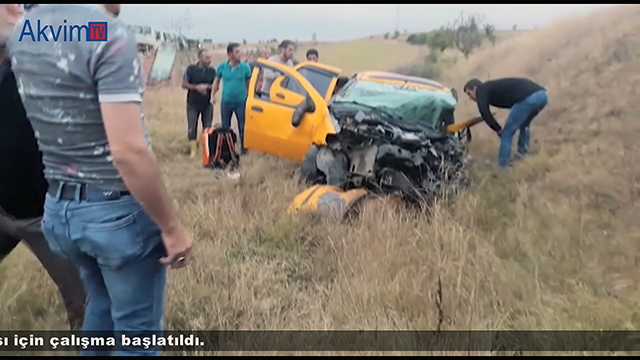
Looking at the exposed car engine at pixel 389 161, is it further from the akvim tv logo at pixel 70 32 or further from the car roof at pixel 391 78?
the akvim tv logo at pixel 70 32

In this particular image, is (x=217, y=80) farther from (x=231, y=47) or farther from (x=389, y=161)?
(x=389, y=161)

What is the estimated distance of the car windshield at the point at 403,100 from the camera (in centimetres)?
624

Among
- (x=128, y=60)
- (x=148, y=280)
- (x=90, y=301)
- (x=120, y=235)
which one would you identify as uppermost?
(x=128, y=60)

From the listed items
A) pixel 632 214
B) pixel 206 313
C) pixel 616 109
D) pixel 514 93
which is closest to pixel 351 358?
pixel 206 313

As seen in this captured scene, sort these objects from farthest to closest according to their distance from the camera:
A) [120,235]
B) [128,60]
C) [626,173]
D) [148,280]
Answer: [626,173]
[148,280]
[120,235]
[128,60]

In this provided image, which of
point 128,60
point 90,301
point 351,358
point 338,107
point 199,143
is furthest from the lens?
point 199,143

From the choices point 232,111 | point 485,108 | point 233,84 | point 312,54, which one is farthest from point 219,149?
point 485,108

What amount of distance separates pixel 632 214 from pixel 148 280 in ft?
13.9

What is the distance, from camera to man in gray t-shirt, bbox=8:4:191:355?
162 cm

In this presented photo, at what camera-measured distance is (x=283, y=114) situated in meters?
6.38

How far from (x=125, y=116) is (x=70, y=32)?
0.95 feet

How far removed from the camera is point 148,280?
74.5 inches

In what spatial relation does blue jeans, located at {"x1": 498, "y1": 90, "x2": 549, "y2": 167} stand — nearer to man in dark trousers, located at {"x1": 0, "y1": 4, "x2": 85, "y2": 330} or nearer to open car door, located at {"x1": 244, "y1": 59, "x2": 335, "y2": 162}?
open car door, located at {"x1": 244, "y1": 59, "x2": 335, "y2": 162}

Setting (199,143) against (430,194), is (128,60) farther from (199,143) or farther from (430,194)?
(199,143)
